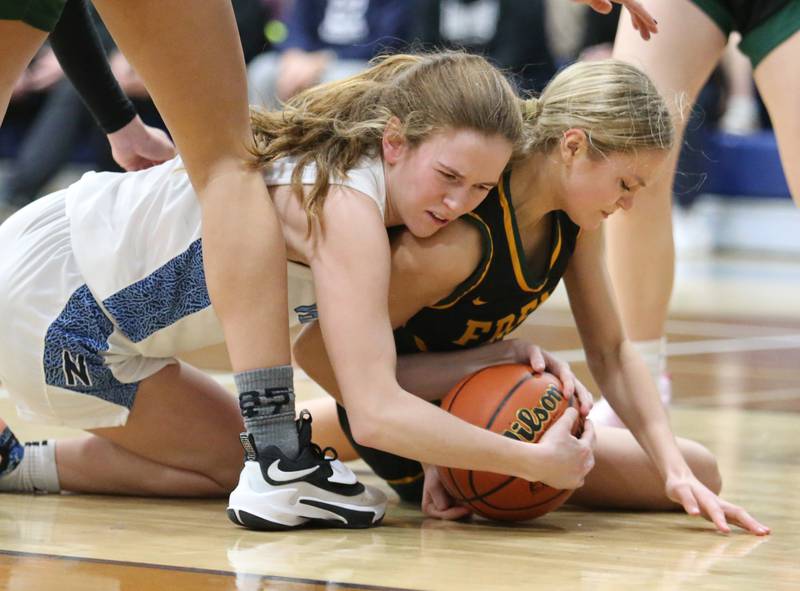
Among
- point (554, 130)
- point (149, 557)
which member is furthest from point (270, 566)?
point (554, 130)

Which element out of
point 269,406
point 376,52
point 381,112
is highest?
point 376,52

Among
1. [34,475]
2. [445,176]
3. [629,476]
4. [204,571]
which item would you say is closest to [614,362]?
[629,476]

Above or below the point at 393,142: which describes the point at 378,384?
below

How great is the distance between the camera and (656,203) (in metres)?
3.17

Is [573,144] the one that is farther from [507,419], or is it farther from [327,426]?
[327,426]

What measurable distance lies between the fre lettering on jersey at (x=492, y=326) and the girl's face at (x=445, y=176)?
0.25m

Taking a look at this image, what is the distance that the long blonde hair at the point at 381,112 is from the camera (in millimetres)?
2199

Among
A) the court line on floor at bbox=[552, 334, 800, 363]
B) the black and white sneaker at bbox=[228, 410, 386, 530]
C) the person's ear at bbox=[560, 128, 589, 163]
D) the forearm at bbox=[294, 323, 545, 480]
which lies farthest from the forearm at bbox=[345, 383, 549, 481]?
the court line on floor at bbox=[552, 334, 800, 363]

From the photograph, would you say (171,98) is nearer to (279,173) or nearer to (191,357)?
(279,173)

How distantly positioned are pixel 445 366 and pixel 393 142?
418 mm

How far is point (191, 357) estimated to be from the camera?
4562mm

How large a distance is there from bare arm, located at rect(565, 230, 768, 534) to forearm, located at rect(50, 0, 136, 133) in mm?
949

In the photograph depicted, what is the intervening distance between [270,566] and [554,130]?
897mm

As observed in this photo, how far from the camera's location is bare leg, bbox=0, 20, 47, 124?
178cm
